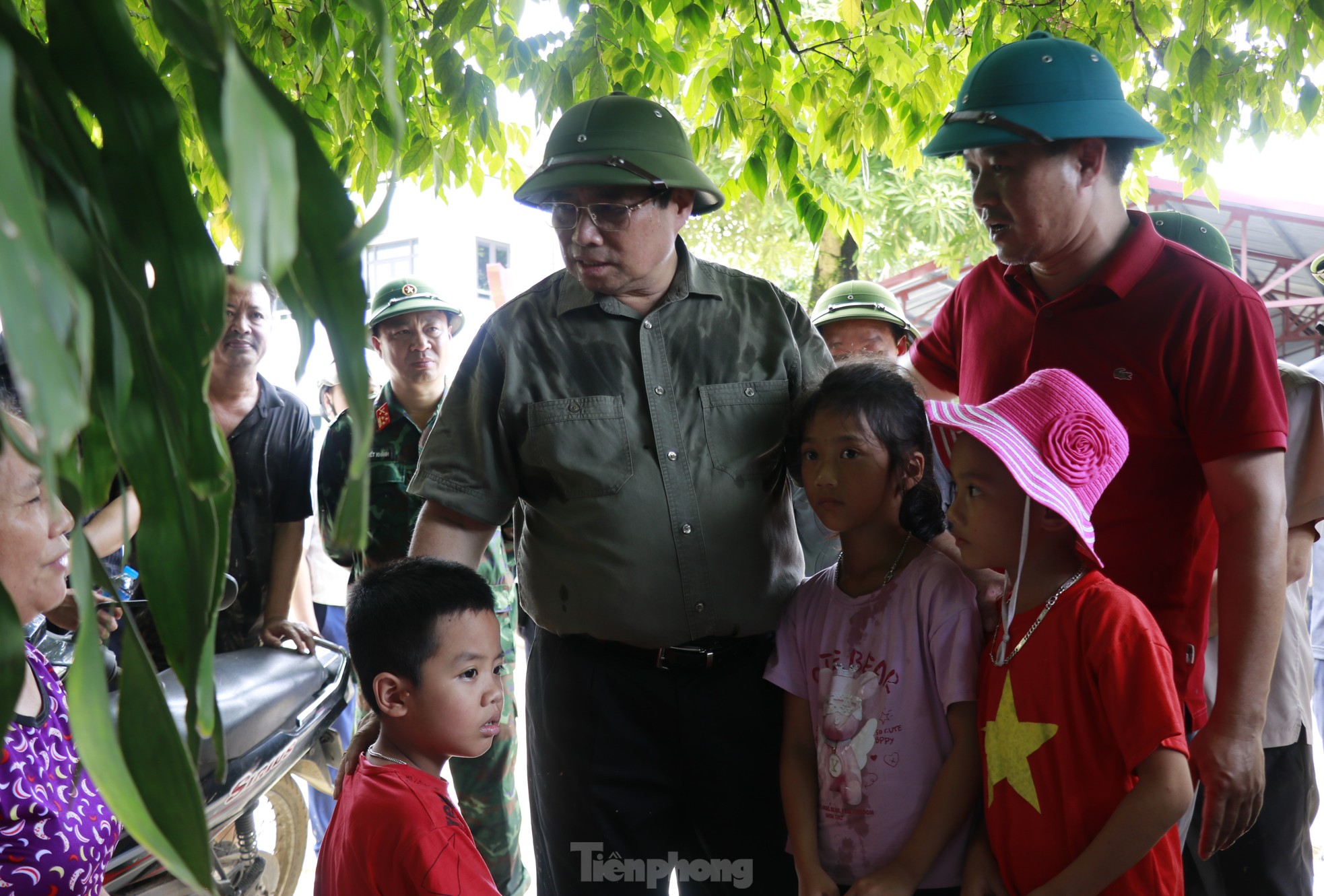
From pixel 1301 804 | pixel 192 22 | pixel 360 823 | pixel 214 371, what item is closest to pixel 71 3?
pixel 192 22

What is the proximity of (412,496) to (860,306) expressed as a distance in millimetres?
1597

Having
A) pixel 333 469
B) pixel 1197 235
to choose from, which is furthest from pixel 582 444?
pixel 1197 235

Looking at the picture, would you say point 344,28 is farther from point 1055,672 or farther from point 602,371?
point 1055,672

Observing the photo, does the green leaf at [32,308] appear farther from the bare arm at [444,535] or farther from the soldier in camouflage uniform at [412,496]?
the soldier in camouflage uniform at [412,496]

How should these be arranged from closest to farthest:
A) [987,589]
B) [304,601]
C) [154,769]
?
[154,769]
[987,589]
[304,601]

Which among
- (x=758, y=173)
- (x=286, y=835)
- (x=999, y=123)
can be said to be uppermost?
(x=758, y=173)

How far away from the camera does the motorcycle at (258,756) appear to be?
235 centimetres

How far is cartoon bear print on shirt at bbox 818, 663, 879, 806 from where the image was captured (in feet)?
5.70

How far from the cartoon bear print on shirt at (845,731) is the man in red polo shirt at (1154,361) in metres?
0.48

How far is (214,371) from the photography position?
10.4 ft

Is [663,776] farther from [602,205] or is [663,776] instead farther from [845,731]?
[602,205]

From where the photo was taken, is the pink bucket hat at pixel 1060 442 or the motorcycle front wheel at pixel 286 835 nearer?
the pink bucket hat at pixel 1060 442

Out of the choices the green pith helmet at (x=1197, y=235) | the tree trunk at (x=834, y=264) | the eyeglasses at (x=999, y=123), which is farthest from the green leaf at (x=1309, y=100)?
the tree trunk at (x=834, y=264)

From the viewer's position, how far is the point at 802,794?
5.87 feet
